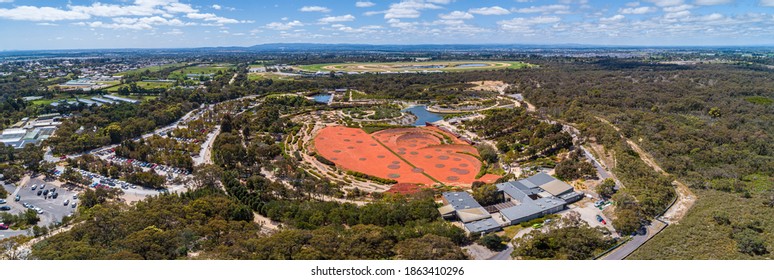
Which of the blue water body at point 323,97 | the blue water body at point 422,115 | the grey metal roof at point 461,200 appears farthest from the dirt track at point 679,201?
the blue water body at point 323,97

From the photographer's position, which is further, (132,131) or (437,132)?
(437,132)

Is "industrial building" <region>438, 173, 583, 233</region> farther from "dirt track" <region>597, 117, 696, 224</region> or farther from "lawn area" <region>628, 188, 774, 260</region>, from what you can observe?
"lawn area" <region>628, 188, 774, 260</region>

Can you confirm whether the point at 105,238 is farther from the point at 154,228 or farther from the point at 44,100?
the point at 44,100

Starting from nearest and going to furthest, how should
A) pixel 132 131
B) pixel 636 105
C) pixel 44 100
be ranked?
1. pixel 132 131
2. pixel 636 105
3. pixel 44 100

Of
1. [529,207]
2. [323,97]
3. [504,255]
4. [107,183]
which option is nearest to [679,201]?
[529,207]

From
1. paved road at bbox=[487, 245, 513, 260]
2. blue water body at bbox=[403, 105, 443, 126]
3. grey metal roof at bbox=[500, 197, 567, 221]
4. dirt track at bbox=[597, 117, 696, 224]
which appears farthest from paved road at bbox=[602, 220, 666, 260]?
blue water body at bbox=[403, 105, 443, 126]

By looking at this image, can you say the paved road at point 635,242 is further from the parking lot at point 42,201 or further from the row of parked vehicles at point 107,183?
the parking lot at point 42,201
